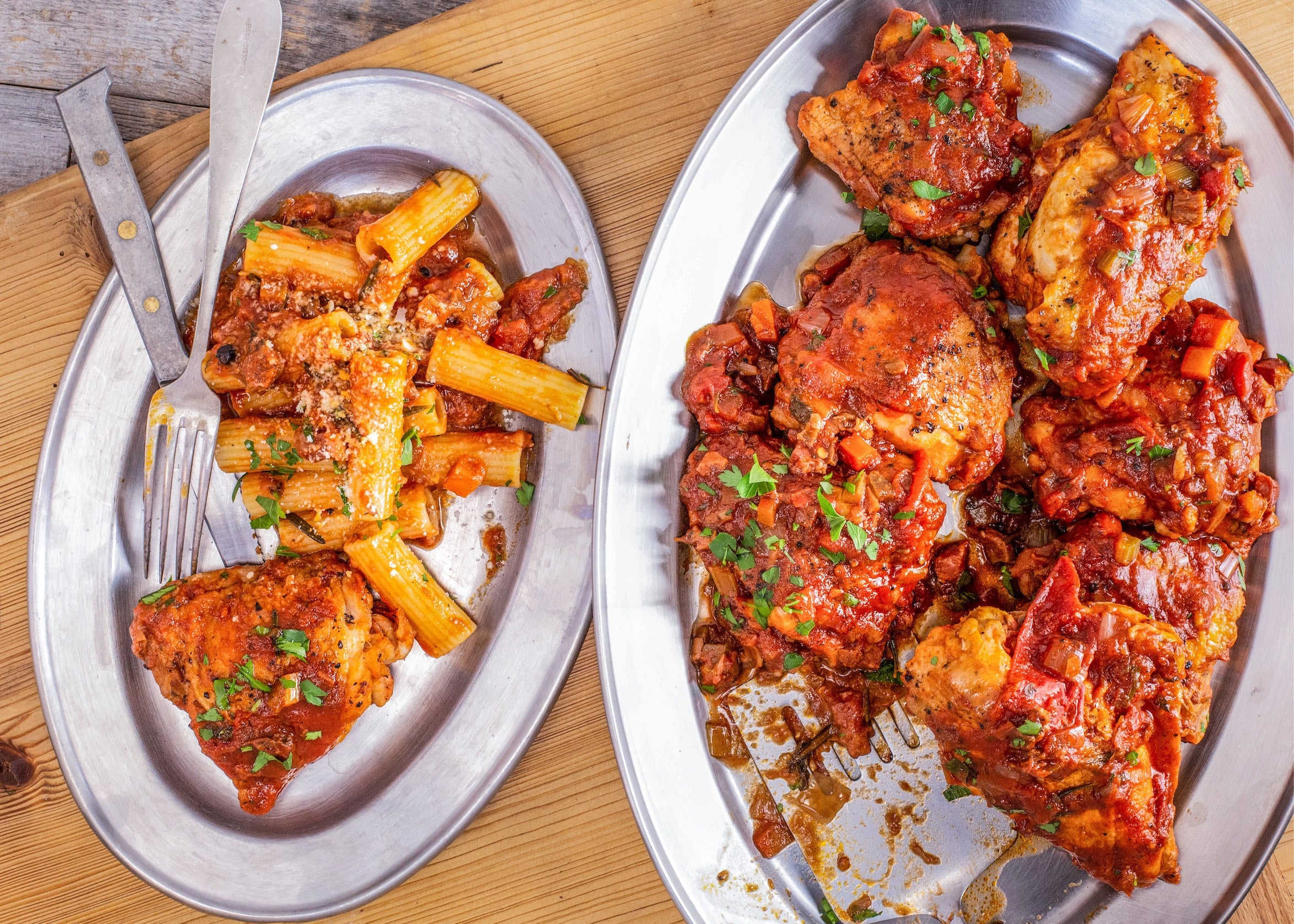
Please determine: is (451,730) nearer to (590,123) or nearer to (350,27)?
(590,123)

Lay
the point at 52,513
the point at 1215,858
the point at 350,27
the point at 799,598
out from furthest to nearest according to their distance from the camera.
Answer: the point at 350,27
the point at 52,513
the point at 1215,858
the point at 799,598

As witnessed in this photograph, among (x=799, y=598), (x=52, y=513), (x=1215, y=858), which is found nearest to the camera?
(x=799, y=598)

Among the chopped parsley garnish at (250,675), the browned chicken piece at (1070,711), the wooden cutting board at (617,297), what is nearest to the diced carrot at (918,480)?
the browned chicken piece at (1070,711)

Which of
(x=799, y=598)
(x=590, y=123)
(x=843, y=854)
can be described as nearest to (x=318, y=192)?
(x=590, y=123)

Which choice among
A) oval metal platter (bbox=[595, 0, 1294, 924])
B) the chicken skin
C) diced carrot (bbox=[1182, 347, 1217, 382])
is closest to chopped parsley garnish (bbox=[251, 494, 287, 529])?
oval metal platter (bbox=[595, 0, 1294, 924])

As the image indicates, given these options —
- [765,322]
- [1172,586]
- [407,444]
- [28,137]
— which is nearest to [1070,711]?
[1172,586]

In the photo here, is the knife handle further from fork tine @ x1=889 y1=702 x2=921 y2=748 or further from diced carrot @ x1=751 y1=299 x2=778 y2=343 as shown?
fork tine @ x1=889 y1=702 x2=921 y2=748
